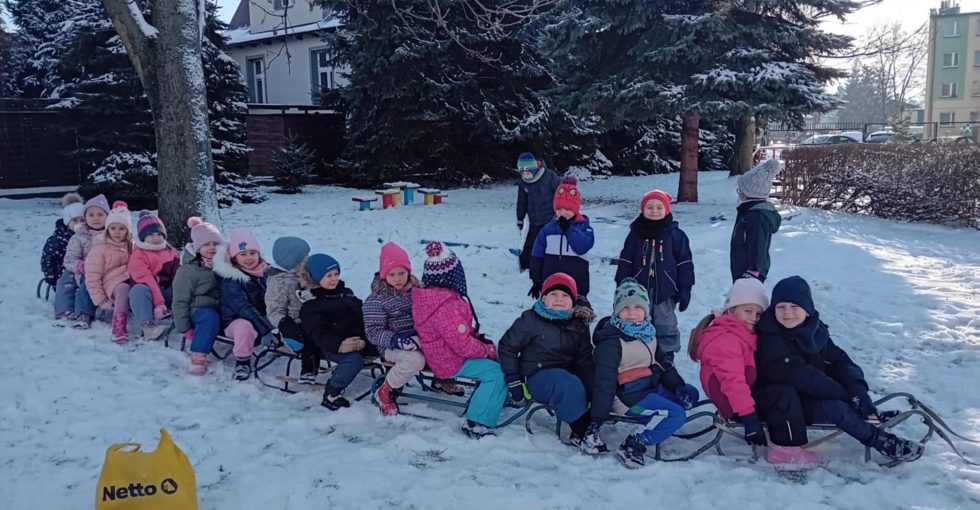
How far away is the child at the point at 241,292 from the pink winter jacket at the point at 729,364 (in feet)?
11.2

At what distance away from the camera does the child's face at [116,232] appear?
6.68 metres

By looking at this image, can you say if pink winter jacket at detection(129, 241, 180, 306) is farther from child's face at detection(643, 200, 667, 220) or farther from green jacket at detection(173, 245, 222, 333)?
child's face at detection(643, 200, 667, 220)

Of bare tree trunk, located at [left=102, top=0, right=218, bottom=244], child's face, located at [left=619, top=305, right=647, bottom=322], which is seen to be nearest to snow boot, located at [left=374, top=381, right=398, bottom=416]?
child's face, located at [left=619, top=305, right=647, bottom=322]

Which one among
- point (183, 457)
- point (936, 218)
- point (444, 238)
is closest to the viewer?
point (183, 457)

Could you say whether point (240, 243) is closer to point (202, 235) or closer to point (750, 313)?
point (202, 235)

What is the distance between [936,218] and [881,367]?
24.8 feet

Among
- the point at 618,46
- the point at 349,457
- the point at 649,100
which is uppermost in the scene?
the point at 618,46

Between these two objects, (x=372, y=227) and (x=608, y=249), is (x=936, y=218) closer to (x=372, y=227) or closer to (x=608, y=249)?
(x=608, y=249)

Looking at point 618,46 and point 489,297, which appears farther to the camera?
point 618,46

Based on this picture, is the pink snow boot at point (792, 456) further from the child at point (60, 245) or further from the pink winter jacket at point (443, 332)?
the child at point (60, 245)

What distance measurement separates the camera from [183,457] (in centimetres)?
339

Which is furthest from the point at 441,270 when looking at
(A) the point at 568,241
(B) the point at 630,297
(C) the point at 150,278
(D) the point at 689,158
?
(D) the point at 689,158

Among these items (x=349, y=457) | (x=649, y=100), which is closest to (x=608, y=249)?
(x=649, y=100)

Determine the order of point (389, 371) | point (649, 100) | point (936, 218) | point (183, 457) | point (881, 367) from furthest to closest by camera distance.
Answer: point (649, 100)
point (936, 218)
point (881, 367)
point (389, 371)
point (183, 457)
